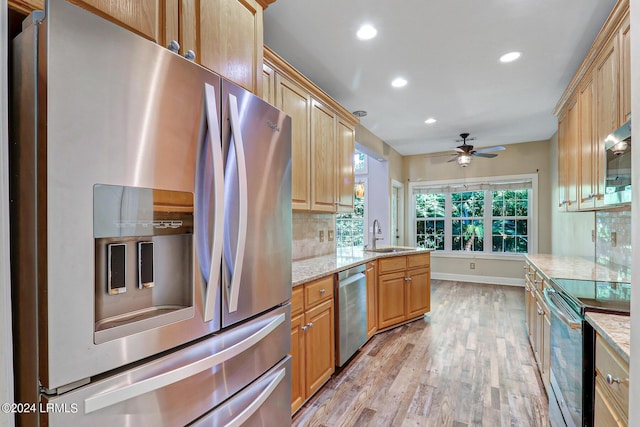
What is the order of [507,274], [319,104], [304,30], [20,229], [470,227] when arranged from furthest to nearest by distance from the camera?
[470,227] < [507,274] < [319,104] < [304,30] < [20,229]

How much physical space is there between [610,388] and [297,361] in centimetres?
145

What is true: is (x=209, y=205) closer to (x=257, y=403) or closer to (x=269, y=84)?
(x=257, y=403)

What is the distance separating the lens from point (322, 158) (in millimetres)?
2898

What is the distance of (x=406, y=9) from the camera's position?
202 centimetres

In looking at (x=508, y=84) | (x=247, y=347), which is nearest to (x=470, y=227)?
(x=508, y=84)

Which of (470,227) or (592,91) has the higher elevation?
(592,91)

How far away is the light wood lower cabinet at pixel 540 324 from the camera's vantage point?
2131 mm

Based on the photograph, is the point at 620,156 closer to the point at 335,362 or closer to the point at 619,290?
the point at 619,290

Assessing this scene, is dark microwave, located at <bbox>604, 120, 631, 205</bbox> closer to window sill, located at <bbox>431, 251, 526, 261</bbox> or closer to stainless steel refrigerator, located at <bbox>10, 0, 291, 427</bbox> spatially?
stainless steel refrigerator, located at <bbox>10, 0, 291, 427</bbox>

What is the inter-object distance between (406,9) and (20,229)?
2.28 metres


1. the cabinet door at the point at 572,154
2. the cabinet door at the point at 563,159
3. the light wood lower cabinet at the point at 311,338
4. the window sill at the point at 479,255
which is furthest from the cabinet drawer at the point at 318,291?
the window sill at the point at 479,255

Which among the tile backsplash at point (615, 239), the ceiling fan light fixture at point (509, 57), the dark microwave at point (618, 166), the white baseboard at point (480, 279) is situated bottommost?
the white baseboard at point (480, 279)

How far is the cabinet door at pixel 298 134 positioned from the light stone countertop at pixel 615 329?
1.82m

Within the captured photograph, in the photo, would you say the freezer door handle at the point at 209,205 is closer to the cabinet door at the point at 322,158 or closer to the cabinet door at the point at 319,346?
the cabinet door at the point at 319,346
